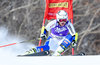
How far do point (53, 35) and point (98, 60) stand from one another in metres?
2.80

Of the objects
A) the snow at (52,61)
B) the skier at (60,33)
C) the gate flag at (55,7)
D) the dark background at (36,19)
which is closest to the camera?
the snow at (52,61)

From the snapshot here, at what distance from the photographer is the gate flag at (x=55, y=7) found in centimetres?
675

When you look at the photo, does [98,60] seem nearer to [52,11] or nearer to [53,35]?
[53,35]

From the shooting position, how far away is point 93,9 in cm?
1296

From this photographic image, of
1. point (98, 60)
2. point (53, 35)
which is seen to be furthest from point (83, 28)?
point (98, 60)

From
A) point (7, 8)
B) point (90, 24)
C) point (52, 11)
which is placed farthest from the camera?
point (7, 8)

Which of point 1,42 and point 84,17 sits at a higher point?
point 84,17

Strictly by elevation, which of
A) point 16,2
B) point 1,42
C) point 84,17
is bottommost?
point 1,42

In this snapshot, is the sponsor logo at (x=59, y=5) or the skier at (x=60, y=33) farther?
the sponsor logo at (x=59, y=5)

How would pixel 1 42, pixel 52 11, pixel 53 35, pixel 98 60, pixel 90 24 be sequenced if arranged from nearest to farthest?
pixel 98 60 → pixel 53 35 → pixel 52 11 → pixel 1 42 → pixel 90 24

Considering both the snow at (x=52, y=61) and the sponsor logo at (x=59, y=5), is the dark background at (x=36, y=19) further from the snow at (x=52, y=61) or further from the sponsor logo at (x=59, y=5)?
the snow at (x=52, y=61)

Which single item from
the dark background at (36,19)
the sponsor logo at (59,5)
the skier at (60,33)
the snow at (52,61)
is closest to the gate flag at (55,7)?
the sponsor logo at (59,5)

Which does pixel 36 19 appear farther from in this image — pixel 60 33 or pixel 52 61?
pixel 52 61

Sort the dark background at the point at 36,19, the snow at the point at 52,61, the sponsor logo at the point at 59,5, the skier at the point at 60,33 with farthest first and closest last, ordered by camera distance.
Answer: the dark background at the point at 36,19 → the sponsor logo at the point at 59,5 → the skier at the point at 60,33 → the snow at the point at 52,61
